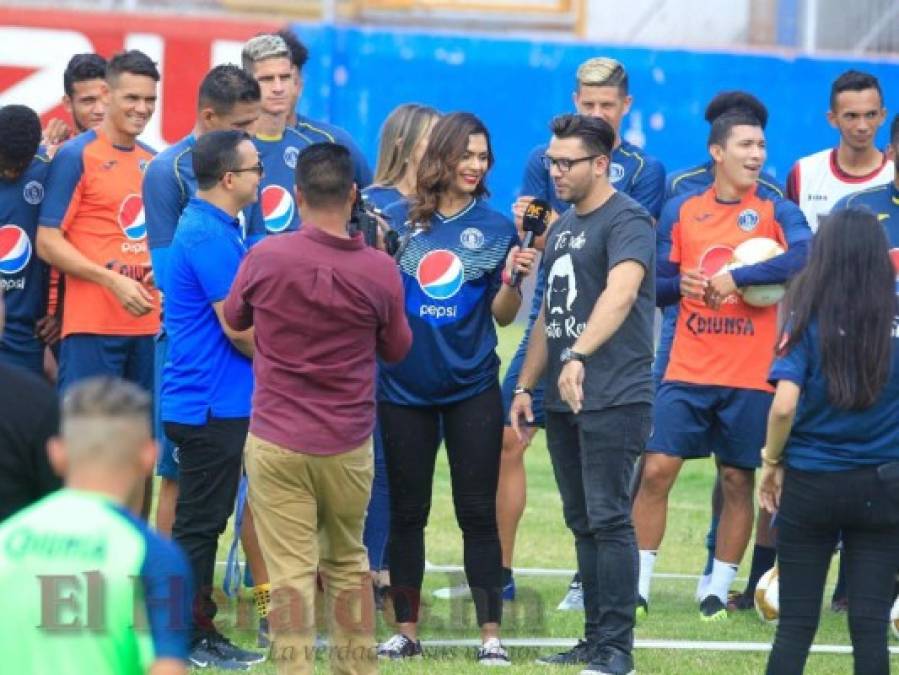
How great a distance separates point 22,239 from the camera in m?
7.90

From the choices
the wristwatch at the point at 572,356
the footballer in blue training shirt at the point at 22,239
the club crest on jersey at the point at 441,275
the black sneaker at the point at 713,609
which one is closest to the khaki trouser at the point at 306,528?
the wristwatch at the point at 572,356

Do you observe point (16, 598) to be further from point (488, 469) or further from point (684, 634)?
point (684, 634)

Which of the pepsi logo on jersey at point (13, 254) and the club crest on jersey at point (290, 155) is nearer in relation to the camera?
the club crest on jersey at point (290, 155)

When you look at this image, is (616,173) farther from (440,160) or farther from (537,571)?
(537,571)

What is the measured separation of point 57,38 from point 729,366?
9740 mm

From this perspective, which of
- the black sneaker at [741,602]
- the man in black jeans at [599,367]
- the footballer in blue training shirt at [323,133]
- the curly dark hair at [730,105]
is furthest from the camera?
the curly dark hair at [730,105]

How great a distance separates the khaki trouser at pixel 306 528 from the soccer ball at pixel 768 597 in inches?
102

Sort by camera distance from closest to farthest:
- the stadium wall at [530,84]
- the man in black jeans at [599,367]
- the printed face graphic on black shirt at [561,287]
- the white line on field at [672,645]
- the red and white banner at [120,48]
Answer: the man in black jeans at [599,367] → the printed face graphic on black shirt at [561,287] → the white line on field at [672,645] → the red and white banner at [120,48] → the stadium wall at [530,84]

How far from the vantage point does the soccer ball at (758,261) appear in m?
7.90

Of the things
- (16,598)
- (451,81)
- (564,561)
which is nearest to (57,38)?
(451,81)

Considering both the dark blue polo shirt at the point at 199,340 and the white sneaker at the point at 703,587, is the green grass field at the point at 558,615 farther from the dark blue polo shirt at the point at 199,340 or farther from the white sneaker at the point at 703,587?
the dark blue polo shirt at the point at 199,340

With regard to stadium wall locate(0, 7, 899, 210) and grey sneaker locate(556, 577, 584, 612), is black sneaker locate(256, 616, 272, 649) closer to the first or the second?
grey sneaker locate(556, 577, 584, 612)

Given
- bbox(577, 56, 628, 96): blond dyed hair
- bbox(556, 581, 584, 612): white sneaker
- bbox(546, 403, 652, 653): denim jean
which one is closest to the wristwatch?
bbox(546, 403, 652, 653): denim jean

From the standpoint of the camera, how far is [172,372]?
22.0ft
